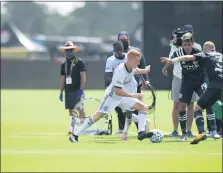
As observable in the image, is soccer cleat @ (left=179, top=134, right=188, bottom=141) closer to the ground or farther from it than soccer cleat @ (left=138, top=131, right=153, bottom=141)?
closer to the ground

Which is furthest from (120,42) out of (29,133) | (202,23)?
(202,23)

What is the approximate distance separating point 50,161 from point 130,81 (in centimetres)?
297

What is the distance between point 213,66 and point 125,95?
1718 millimetres

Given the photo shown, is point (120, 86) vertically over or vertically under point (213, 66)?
under

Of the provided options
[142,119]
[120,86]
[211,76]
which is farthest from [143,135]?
[211,76]

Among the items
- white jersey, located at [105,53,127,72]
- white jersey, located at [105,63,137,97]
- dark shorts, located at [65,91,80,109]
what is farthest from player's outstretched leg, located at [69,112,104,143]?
dark shorts, located at [65,91,80,109]

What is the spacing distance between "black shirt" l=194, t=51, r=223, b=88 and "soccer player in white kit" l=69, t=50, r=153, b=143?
3.94 ft

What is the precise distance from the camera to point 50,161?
1261cm

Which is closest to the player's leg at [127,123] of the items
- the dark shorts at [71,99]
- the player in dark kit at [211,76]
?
the player in dark kit at [211,76]

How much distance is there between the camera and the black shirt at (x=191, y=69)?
1598cm

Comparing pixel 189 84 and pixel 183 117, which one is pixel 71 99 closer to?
pixel 183 117

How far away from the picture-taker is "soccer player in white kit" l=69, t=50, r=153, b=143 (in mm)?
14625

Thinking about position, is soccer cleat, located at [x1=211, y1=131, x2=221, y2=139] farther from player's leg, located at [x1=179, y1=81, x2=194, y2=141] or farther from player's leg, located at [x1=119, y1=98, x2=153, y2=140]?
player's leg, located at [x1=119, y1=98, x2=153, y2=140]

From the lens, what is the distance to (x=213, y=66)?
50.1ft
